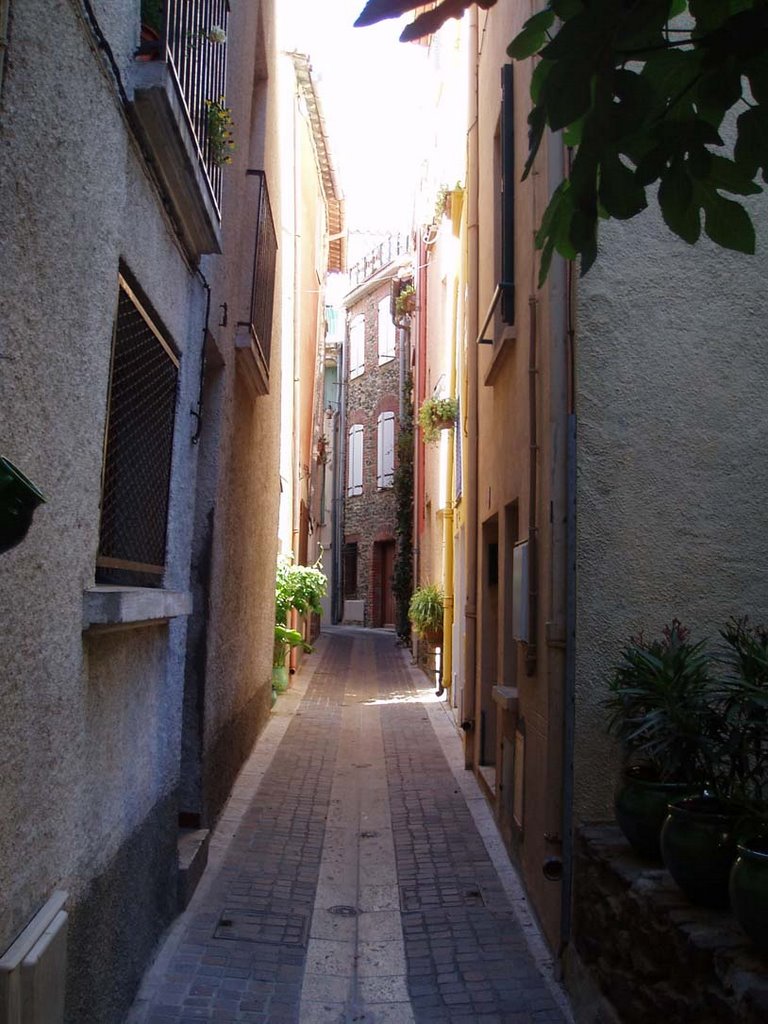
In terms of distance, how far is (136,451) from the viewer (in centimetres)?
454

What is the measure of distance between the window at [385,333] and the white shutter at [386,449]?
1821 mm

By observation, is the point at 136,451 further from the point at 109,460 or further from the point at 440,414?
the point at 440,414

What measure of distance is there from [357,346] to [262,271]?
897 inches

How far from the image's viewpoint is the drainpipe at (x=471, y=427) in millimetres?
8906

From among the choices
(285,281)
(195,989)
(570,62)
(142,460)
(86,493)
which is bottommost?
(195,989)

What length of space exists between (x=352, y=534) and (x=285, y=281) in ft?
56.6

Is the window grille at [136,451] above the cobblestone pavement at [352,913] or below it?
above

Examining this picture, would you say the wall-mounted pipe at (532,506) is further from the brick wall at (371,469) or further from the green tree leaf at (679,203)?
the brick wall at (371,469)

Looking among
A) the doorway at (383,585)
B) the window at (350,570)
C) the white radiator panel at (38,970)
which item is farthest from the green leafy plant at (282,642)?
the window at (350,570)

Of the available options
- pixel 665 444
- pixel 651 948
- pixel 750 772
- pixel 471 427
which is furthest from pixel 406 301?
pixel 651 948

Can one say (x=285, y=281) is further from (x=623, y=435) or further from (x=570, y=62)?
(x=570, y=62)

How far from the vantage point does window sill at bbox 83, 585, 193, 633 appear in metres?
3.37

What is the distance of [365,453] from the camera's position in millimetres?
29609

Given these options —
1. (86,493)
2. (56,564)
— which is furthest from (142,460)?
(56,564)
